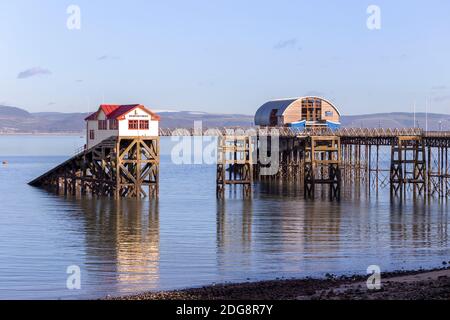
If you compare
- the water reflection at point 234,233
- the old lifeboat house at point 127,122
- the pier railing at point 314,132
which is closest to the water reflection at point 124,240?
the water reflection at point 234,233

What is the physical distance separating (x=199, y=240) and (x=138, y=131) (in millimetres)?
22338

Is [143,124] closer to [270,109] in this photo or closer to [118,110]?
[118,110]

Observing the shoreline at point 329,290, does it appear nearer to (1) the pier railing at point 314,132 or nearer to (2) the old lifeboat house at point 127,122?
(2) the old lifeboat house at point 127,122

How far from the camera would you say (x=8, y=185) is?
89750 mm

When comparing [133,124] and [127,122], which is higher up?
[127,122]

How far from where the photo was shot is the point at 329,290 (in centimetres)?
2866

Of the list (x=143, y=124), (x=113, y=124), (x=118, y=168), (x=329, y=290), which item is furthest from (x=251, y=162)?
(x=329, y=290)

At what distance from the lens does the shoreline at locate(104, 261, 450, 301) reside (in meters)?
26.8

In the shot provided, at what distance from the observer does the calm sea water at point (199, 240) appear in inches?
1366

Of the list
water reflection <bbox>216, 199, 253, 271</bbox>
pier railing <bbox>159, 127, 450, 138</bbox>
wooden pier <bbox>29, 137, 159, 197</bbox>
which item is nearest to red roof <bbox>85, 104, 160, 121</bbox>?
wooden pier <bbox>29, 137, 159, 197</bbox>

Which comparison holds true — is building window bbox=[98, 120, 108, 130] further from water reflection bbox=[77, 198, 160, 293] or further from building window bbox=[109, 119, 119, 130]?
water reflection bbox=[77, 198, 160, 293]

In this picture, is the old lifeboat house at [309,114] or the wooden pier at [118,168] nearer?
the wooden pier at [118,168]

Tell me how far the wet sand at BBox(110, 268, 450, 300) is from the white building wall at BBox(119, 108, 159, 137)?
116 ft
